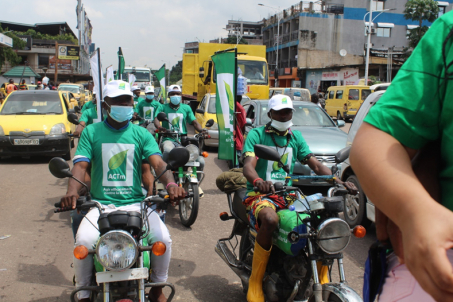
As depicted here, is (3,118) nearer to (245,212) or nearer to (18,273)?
(18,273)

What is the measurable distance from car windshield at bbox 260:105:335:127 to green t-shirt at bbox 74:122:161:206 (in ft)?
20.1

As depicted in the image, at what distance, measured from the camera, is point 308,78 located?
160 feet

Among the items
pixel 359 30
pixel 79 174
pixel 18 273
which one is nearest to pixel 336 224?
pixel 79 174

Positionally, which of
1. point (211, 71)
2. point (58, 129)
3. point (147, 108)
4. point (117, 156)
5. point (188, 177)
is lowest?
point (188, 177)

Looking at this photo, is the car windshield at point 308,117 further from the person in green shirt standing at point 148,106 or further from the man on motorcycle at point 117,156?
the man on motorcycle at point 117,156

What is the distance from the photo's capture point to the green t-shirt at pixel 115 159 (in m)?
3.66

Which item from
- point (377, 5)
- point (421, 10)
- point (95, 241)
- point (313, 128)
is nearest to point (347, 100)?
point (313, 128)

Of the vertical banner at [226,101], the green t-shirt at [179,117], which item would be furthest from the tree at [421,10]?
the vertical banner at [226,101]

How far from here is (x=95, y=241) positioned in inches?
121

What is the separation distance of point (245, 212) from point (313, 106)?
6.75 meters

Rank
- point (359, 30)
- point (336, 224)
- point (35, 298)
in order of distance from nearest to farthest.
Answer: point (336, 224)
point (35, 298)
point (359, 30)

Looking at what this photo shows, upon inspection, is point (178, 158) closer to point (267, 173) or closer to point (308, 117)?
point (267, 173)

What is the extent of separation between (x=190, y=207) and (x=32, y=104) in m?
7.28

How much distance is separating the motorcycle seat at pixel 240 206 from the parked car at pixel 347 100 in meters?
22.1
